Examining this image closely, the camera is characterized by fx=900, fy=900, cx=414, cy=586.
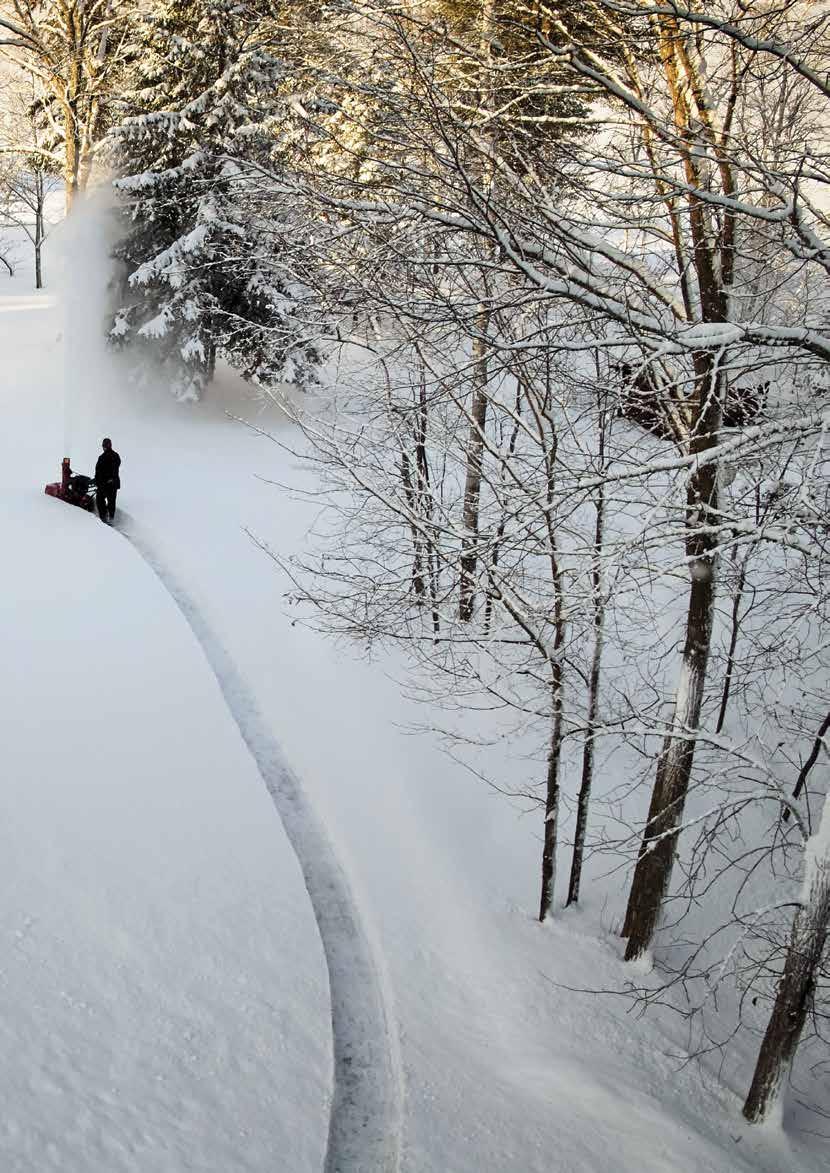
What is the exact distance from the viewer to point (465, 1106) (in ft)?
19.8

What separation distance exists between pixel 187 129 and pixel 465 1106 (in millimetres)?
19675

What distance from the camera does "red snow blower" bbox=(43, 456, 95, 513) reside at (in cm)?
1516

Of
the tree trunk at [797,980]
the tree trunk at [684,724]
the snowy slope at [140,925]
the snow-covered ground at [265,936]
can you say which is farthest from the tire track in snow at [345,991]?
the tree trunk at [797,980]

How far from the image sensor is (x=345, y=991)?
6.94 metres

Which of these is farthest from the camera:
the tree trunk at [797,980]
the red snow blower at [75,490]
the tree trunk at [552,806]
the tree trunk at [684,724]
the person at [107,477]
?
the red snow blower at [75,490]

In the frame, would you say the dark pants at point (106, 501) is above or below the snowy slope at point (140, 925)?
above

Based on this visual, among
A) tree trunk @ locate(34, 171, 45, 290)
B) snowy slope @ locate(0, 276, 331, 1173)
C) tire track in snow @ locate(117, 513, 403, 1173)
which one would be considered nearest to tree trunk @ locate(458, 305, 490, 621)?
tire track in snow @ locate(117, 513, 403, 1173)

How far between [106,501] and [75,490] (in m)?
0.71

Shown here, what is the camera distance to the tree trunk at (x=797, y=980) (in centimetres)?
622

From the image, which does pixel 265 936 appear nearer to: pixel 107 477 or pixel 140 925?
pixel 140 925

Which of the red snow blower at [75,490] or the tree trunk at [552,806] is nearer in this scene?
the tree trunk at [552,806]

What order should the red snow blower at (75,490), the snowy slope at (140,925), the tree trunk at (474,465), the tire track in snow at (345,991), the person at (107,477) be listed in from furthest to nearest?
the red snow blower at (75,490) < the person at (107,477) < the tire track in snow at (345,991) < the tree trunk at (474,465) < the snowy slope at (140,925)

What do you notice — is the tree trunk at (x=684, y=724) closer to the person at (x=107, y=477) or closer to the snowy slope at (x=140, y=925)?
the snowy slope at (x=140, y=925)

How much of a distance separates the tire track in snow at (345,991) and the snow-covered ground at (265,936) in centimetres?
2
